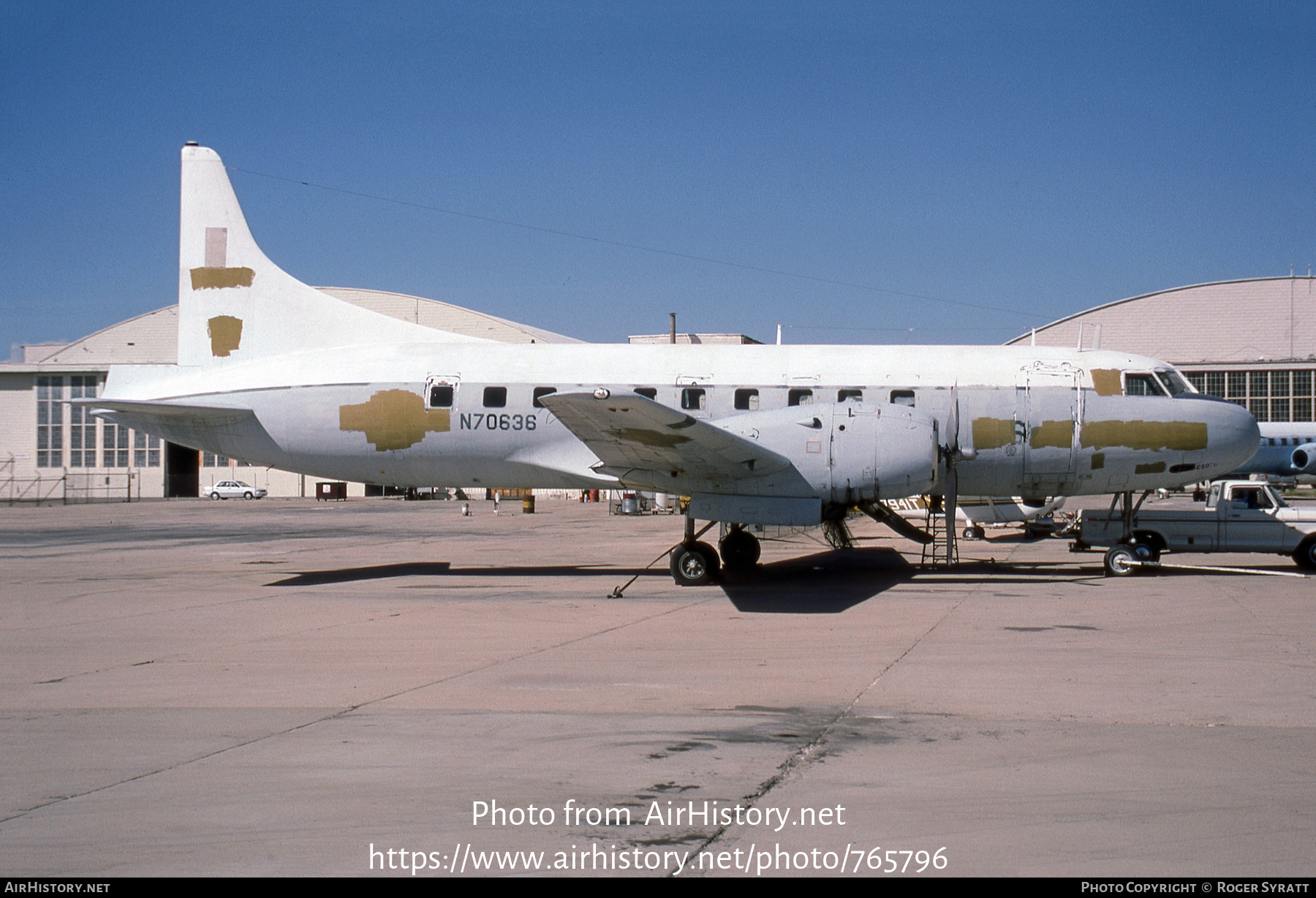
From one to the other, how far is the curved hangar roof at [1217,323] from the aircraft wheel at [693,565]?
51.0 meters

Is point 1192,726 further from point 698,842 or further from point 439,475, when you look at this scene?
point 439,475

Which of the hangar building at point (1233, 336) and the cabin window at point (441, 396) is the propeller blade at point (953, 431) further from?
the hangar building at point (1233, 336)

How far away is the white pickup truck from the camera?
17361 mm

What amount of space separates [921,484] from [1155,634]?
14.9 ft

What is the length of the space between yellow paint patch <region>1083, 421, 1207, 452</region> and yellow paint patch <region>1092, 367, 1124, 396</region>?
56 centimetres

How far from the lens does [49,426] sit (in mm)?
65812

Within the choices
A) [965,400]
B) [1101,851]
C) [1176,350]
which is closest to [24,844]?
[1101,851]

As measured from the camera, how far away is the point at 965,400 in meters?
16.7

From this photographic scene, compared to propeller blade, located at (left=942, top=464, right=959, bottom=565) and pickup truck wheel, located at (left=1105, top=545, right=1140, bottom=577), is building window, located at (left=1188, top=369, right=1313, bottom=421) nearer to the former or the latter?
pickup truck wheel, located at (left=1105, top=545, right=1140, bottom=577)

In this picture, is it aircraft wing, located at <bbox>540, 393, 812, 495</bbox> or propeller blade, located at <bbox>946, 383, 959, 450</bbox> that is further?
propeller blade, located at <bbox>946, 383, 959, 450</bbox>

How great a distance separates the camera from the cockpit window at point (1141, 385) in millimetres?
16875

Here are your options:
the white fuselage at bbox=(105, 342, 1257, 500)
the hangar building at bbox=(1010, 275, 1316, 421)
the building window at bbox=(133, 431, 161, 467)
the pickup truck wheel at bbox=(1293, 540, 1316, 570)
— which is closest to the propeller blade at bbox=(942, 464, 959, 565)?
the white fuselage at bbox=(105, 342, 1257, 500)

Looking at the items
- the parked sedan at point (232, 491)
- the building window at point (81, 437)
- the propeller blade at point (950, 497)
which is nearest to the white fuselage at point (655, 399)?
the propeller blade at point (950, 497)

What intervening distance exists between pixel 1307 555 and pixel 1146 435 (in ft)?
14.1
